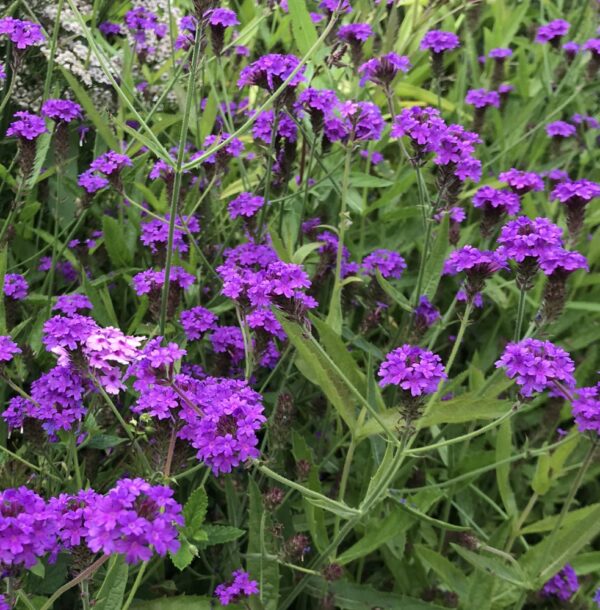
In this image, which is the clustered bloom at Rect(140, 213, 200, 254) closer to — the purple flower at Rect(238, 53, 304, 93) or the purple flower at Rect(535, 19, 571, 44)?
the purple flower at Rect(238, 53, 304, 93)

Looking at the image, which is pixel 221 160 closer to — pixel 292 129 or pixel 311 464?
pixel 292 129

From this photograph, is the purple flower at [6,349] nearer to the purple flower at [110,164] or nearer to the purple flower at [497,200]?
the purple flower at [110,164]

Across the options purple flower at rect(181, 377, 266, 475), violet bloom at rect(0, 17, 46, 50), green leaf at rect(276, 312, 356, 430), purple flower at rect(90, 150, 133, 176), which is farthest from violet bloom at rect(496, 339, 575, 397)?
violet bloom at rect(0, 17, 46, 50)

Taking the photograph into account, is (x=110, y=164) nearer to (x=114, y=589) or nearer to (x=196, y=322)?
(x=196, y=322)

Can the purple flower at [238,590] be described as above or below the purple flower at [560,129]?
below

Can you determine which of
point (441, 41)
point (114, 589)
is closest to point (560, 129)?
point (441, 41)

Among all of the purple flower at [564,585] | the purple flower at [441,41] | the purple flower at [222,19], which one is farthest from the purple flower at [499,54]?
the purple flower at [564,585]
